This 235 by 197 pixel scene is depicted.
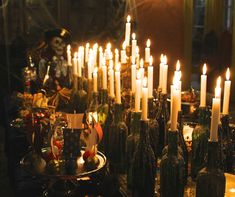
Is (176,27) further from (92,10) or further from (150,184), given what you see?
(150,184)

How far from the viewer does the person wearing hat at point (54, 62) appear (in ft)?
9.45

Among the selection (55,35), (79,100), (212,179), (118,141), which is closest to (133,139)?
(118,141)

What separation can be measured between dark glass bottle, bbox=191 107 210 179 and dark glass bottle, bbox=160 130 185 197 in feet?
0.84

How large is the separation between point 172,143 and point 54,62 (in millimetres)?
1895

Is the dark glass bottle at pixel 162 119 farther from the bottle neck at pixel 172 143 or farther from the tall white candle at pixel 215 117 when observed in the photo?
the tall white candle at pixel 215 117

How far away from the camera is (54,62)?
3045mm

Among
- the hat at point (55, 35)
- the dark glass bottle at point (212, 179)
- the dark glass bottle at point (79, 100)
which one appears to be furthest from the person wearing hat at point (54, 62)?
the dark glass bottle at point (212, 179)

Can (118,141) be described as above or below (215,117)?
below

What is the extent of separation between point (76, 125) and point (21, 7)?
371 centimetres

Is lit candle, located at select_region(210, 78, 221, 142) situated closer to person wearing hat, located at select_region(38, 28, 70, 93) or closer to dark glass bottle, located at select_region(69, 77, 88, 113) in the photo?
dark glass bottle, located at select_region(69, 77, 88, 113)

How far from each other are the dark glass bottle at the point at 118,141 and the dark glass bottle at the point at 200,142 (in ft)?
0.95

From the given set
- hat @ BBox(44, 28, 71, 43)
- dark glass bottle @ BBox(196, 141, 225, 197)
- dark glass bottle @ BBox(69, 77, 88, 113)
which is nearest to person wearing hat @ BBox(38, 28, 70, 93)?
hat @ BBox(44, 28, 71, 43)

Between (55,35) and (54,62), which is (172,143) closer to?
(54,62)

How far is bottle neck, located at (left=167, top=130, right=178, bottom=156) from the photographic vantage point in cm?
130
